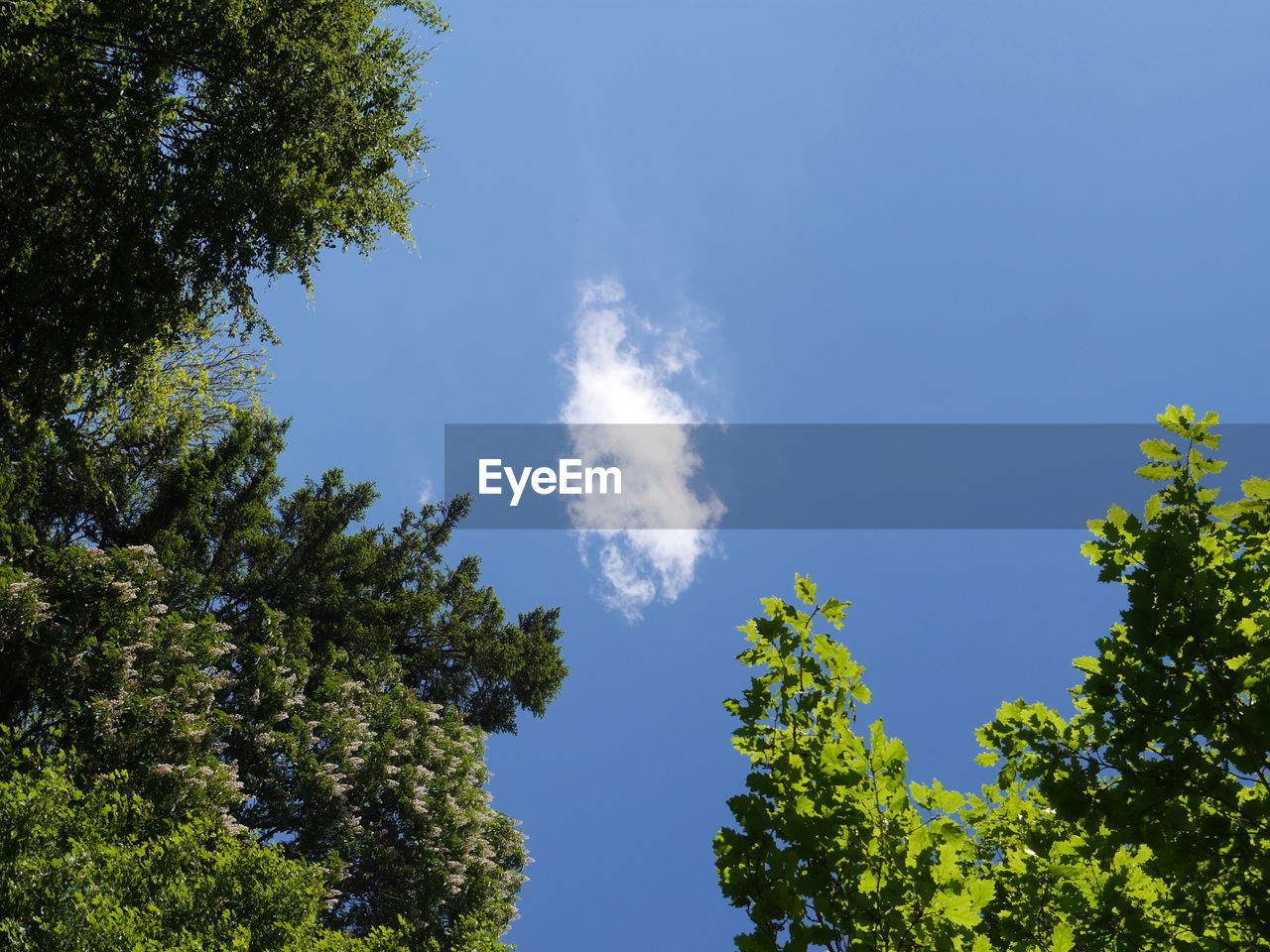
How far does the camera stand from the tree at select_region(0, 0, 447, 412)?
12086 mm

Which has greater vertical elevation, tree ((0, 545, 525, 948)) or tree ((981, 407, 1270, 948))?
tree ((0, 545, 525, 948))

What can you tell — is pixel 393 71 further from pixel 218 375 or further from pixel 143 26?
pixel 218 375

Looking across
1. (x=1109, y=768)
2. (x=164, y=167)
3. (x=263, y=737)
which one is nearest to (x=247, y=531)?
(x=263, y=737)

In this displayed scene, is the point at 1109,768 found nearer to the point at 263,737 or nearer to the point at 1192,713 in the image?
the point at 1192,713

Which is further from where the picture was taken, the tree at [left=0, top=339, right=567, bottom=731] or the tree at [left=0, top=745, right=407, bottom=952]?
the tree at [left=0, top=339, right=567, bottom=731]

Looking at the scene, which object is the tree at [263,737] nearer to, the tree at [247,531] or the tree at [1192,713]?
the tree at [247,531]

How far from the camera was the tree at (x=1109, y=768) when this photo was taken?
11.4 feet

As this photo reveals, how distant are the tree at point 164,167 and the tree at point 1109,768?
537 inches

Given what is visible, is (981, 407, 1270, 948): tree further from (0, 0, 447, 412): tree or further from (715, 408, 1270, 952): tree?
(0, 0, 447, 412): tree

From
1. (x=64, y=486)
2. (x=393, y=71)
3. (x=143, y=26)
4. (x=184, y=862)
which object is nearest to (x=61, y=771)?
(x=184, y=862)

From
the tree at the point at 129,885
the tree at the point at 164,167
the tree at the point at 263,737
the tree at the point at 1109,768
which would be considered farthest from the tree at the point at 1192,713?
the tree at the point at 263,737

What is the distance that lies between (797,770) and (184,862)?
14142 millimetres

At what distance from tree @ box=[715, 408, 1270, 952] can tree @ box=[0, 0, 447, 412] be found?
1363 cm

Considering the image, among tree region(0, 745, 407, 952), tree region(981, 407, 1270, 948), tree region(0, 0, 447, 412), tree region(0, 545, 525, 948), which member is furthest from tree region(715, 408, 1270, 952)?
tree region(0, 545, 525, 948)
